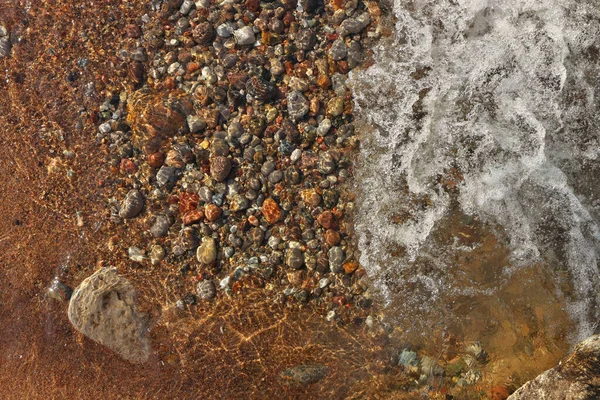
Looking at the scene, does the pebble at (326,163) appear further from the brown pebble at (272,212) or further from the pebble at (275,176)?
the brown pebble at (272,212)

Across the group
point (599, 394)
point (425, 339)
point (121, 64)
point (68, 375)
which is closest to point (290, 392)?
point (425, 339)

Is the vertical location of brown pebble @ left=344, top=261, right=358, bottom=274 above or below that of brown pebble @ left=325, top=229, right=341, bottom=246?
below

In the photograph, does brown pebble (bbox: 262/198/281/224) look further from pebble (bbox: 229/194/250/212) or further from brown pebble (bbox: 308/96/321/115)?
brown pebble (bbox: 308/96/321/115)

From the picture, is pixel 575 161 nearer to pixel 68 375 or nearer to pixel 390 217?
pixel 390 217

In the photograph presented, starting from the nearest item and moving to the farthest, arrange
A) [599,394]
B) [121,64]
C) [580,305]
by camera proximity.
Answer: [599,394] → [580,305] → [121,64]

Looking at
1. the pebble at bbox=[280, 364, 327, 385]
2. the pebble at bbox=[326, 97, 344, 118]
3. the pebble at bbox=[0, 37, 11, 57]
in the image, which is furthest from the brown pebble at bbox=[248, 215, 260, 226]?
the pebble at bbox=[0, 37, 11, 57]

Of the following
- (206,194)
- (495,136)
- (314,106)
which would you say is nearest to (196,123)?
(206,194)
